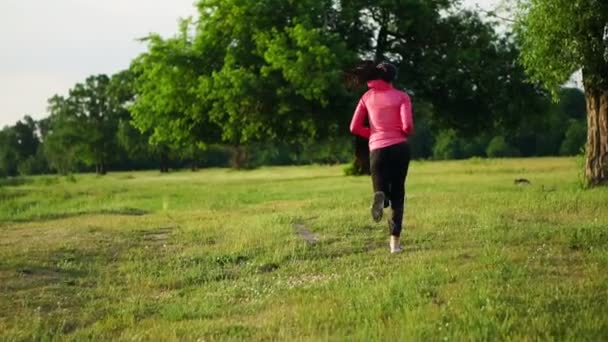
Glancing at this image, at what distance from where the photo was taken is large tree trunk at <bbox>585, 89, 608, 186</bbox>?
787 inches

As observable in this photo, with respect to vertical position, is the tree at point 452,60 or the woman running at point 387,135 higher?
the tree at point 452,60

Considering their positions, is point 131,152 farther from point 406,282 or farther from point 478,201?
point 406,282

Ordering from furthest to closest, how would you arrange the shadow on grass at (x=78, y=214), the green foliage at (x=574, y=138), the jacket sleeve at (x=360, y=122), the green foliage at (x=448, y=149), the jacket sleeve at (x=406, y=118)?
the green foliage at (x=448, y=149), the green foliage at (x=574, y=138), the shadow on grass at (x=78, y=214), the jacket sleeve at (x=360, y=122), the jacket sleeve at (x=406, y=118)

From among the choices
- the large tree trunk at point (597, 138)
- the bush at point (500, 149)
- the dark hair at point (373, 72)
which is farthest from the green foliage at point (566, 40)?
the bush at point (500, 149)

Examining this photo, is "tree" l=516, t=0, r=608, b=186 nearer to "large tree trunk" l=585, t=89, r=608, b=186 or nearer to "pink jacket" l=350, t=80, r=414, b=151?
"large tree trunk" l=585, t=89, r=608, b=186

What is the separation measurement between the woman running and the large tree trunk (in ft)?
42.7

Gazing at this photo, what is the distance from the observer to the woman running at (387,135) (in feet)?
29.6

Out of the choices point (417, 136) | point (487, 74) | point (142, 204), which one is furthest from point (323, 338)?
point (417, 136)

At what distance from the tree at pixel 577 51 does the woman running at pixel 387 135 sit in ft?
35.2

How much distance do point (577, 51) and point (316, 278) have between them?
43.7ft

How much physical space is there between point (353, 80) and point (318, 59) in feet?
69.8

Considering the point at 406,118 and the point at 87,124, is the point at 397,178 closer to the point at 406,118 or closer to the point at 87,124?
the point at 406,118

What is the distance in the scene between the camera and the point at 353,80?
9.45 meters

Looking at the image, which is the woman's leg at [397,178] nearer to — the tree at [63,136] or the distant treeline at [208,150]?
the distant treeline at [208,150]
